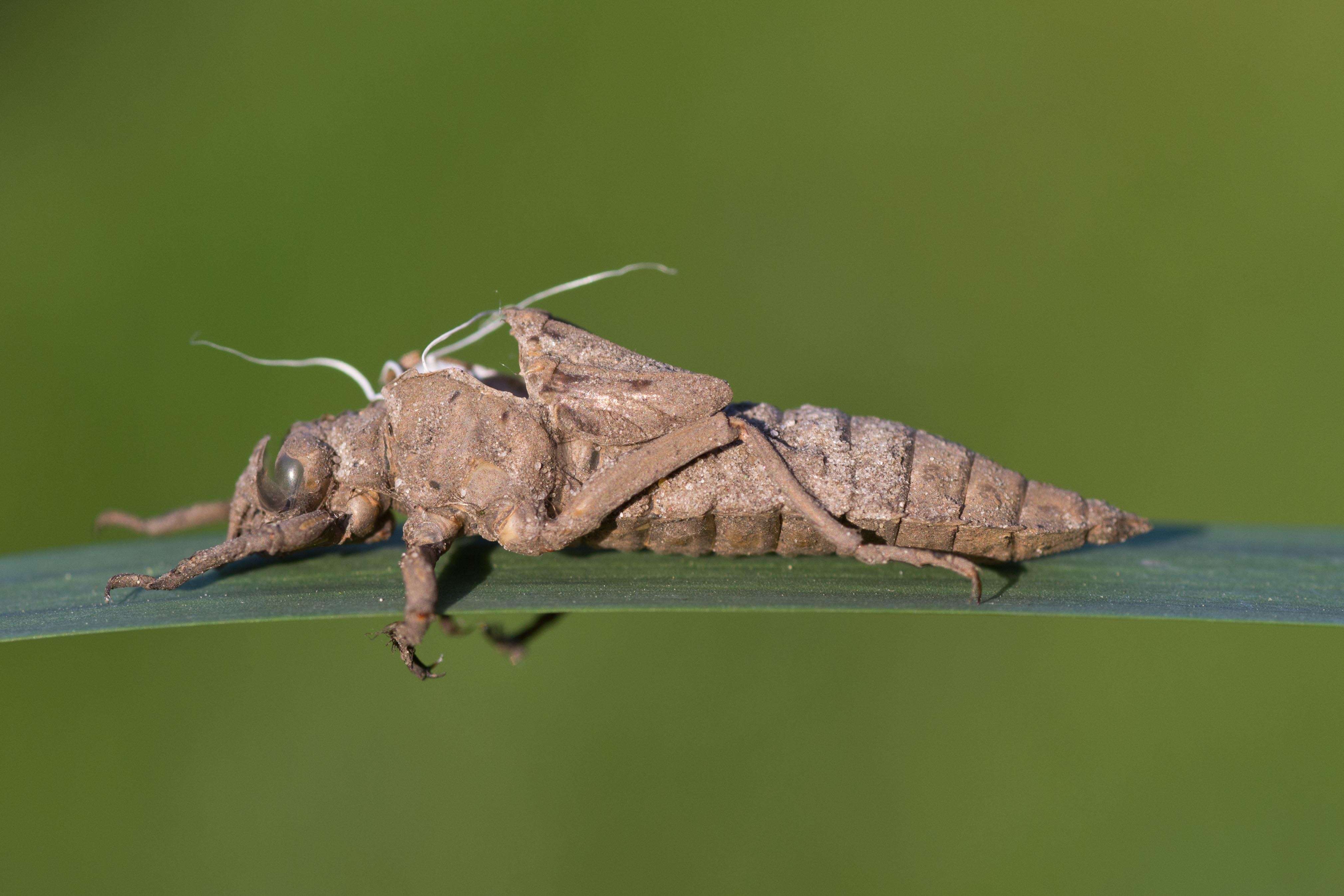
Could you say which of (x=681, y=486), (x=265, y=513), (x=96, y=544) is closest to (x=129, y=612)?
(x=265, y=513)

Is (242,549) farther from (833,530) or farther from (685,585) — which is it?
(833,530)

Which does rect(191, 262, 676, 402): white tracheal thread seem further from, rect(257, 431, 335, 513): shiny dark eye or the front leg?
the front leg

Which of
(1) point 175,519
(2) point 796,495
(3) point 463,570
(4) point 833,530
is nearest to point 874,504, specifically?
(4) point 833,530

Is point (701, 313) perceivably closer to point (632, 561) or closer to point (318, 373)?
point (318, 373)

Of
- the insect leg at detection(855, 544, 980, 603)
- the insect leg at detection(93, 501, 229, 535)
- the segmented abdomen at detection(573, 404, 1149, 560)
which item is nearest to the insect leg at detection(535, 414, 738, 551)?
the segmented abdomen at detection(573, 404, 1149, 560)

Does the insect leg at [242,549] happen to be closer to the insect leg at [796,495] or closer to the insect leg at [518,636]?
the insect leg at [518,636]

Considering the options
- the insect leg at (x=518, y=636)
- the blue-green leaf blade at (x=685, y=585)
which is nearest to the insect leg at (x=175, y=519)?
the blue-green leaf blade at (x=685, y=585)

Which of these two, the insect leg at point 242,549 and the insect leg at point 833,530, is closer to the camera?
the insect leg at point 833,530
